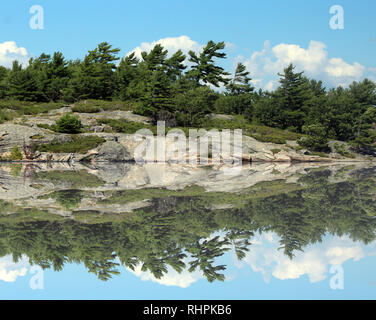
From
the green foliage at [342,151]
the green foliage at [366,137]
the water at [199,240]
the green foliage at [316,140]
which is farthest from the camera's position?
the green foliage at [366,137]

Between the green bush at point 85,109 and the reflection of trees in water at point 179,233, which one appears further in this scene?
the green bush at point 85,109

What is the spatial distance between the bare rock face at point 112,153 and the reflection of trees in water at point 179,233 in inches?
532

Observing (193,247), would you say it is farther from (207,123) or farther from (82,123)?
(207,123)

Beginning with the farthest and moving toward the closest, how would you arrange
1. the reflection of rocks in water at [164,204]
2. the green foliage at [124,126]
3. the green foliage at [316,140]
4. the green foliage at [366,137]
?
the green foliage at [366,137] < the green foliage at [124,126] < the green foliage at [316,140] < the reflection of rocks in water at [164,204]

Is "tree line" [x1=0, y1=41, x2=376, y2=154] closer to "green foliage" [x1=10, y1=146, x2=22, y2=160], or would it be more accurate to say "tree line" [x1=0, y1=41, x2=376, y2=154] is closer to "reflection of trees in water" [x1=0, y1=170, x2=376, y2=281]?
"green foliage" [x1=10, y1=146, x2=22, y2=160]

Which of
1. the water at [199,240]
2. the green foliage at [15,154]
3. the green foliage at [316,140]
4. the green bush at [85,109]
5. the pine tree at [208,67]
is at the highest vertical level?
the pine tree at [208,67]

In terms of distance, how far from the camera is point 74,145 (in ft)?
69.4

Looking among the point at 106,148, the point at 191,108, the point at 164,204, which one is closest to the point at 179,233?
the point at 164,204

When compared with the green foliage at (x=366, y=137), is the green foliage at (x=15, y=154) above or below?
below

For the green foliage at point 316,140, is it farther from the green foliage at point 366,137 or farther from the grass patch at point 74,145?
the grass patch at point 74,145

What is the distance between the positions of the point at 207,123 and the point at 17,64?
804 inches

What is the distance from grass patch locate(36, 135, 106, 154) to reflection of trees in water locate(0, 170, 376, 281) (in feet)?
45.4

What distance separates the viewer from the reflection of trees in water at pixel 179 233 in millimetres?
3947

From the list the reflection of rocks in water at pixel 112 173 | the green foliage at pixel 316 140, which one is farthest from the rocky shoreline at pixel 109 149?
the reflection of rocks in water at pixel 112 173
